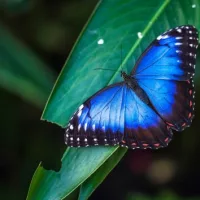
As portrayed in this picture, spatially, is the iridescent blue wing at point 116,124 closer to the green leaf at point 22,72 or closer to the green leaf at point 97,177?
the green leaf at point 97,177

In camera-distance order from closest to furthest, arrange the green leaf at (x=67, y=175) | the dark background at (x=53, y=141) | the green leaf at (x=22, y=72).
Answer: the green leaf at (x=67, y=175), the green leaf at (x=22, y=72), the dark background at (x=53, y=141)

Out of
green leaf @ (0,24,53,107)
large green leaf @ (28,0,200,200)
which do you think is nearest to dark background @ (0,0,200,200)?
green leaf @ (0,24,53,107)

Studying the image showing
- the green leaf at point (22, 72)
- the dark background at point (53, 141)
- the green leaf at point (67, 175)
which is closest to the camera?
the green leaf at point (67, 175)

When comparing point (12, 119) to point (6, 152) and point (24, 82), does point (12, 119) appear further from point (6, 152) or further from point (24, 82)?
point (24, 82)

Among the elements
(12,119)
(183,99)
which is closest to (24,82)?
(12,119)

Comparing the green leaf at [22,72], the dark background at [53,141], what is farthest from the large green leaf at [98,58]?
the dark background at [53,141]

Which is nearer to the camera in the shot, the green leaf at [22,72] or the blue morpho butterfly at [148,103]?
the blue morpho butterfly at [148,103]

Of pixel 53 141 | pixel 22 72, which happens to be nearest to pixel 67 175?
pixel 22 72
